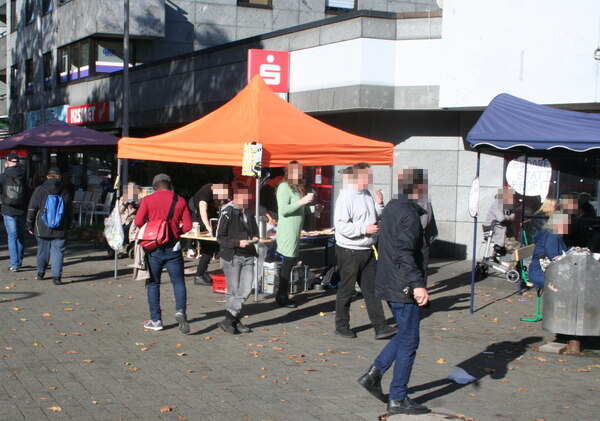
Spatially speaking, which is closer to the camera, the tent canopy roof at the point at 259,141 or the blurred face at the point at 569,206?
the blurred face at the point at 569,206

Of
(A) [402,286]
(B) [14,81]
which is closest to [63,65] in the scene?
(B) [14,81]

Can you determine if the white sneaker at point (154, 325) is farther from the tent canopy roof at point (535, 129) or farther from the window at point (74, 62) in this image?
the window at point (74, 62)

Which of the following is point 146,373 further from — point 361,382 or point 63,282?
point 63,282

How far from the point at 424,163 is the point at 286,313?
686cm

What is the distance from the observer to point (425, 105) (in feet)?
49.7

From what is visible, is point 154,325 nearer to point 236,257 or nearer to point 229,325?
point 229,325

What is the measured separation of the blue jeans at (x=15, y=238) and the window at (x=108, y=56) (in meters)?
16.2

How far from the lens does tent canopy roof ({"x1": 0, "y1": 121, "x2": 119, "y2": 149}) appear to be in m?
17.3

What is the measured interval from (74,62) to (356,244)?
24.2 metres

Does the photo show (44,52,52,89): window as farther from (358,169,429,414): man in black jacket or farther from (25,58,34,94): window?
(358,169,429,414): man in black jacket

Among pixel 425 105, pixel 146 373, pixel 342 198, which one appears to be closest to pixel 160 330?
pixel 146 373

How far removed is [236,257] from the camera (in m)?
8.57

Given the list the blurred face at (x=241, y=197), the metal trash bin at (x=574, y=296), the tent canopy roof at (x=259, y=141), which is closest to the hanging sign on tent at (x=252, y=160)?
the tent canopy roof at (x=259, y=141)

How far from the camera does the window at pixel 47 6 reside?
3209cm
